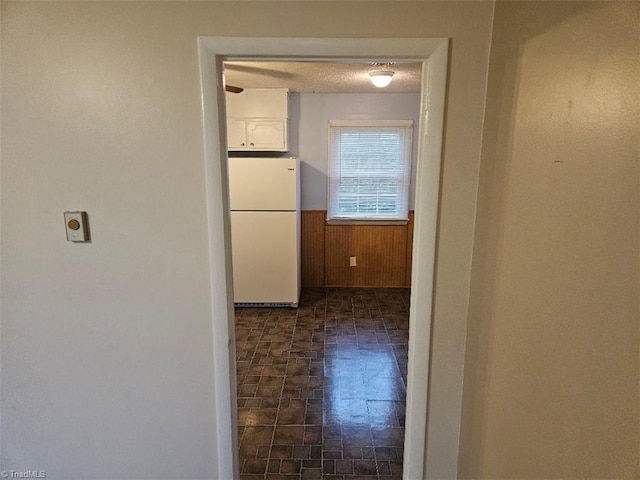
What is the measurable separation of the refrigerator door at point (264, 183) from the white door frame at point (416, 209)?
2.44m

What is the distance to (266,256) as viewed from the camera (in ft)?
12.9

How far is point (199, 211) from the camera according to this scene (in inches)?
53.9

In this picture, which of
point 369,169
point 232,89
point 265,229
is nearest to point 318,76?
point 232,89

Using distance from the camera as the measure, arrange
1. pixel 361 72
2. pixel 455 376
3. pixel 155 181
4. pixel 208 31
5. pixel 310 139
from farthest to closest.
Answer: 1. pixel 310 139
2. pixel 361 72
3. pixel 455 376
4. pixel 155 181
5. pixel 208 31

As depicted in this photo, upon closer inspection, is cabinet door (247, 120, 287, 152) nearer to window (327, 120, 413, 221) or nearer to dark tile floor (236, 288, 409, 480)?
window (327, 120, 413, 221)

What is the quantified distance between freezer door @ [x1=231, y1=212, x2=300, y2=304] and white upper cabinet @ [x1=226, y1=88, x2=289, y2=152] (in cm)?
82

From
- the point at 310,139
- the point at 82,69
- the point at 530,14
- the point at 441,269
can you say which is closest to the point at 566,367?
the point at 441,269

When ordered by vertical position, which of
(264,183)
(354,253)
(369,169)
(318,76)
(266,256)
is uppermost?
(318,76)

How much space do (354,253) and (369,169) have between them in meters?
1.06

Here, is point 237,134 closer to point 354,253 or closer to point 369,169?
point 369,169

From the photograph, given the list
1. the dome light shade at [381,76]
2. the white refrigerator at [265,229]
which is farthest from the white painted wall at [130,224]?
the white refrigerator at [265,229]

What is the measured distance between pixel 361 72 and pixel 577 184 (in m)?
2.70

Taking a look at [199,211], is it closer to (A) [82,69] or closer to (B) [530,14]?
(A) [82,69]

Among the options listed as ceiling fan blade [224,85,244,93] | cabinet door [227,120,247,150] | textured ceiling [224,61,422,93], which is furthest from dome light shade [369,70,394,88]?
cabinet door [227,120,247,150]
